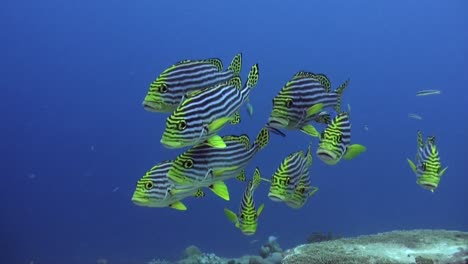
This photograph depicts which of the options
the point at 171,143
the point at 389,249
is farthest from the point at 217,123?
the point at 389,249

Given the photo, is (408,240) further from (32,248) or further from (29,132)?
(29,132)

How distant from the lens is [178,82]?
15.4ft

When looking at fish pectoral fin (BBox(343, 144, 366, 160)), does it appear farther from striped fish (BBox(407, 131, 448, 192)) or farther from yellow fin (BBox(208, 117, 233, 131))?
yellow fin (BBox(208, 117, 233, 131))

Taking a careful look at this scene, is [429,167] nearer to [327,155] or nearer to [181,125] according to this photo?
[327,155]

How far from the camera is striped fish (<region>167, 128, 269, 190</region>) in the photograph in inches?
173

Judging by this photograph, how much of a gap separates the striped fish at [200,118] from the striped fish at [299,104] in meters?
0.55

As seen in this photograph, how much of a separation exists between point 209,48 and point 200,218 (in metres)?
32.3

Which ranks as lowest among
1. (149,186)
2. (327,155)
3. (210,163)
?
(149,186)

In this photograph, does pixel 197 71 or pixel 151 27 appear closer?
pixel 197 71

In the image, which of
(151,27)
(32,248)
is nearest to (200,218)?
(32,248)

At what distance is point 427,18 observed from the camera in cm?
6881

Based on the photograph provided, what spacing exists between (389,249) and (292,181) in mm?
2701

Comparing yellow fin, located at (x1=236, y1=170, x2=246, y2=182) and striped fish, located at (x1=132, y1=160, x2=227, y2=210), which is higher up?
yellow fin, located at (x1=236, y1=170, x2=246, y2=182)

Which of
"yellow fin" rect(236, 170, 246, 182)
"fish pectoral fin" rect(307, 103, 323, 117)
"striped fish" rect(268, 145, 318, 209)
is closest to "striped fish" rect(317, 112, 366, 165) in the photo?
"fish pectoral fin" rect(307, 103, 323, 117)
